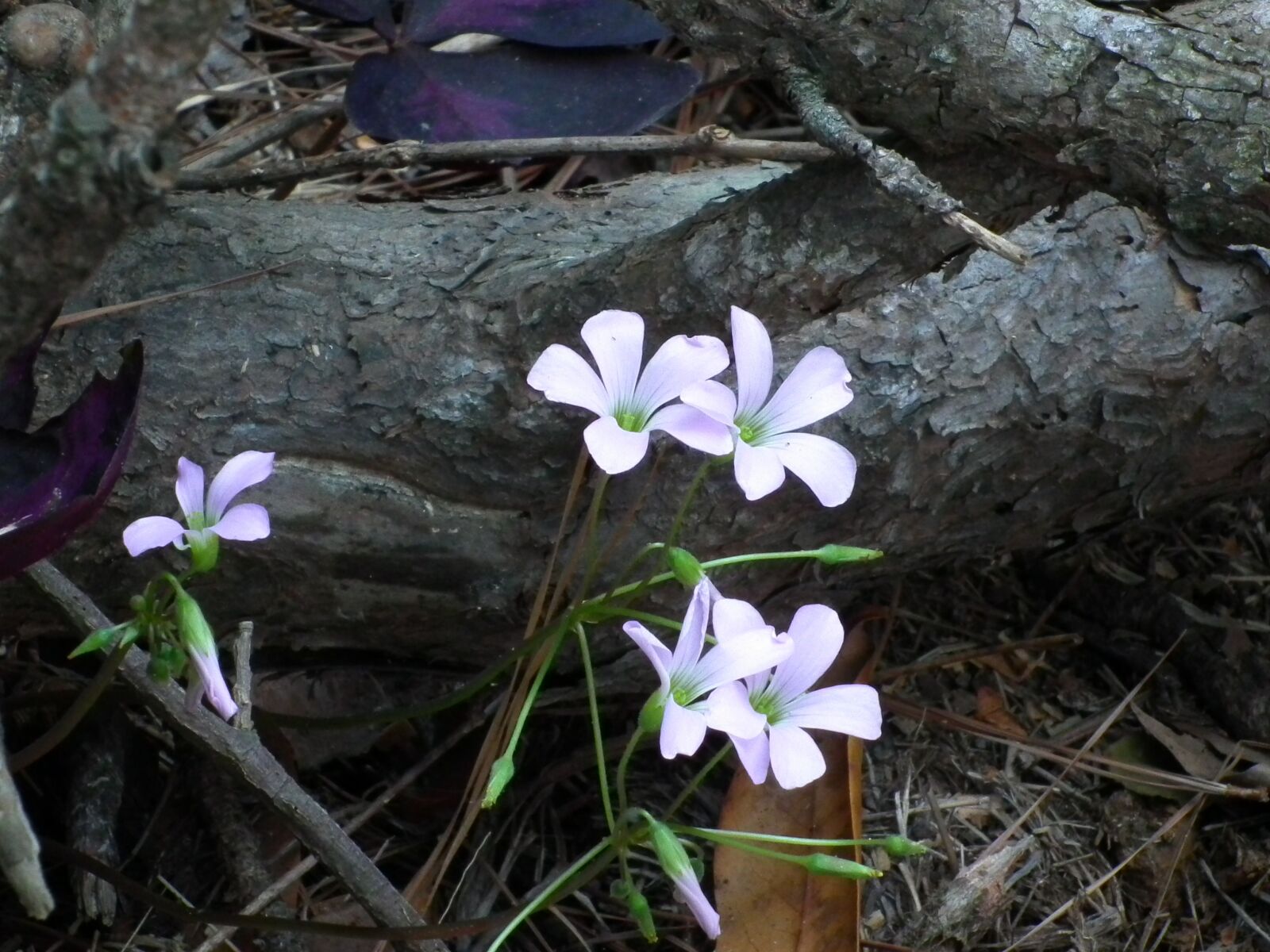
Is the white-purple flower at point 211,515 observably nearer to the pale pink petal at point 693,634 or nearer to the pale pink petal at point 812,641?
the pale pink petal at point 693,634

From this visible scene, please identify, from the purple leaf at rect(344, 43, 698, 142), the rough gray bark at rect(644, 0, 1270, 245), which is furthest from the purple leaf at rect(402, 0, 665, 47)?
the rough gray bark at rect(644, 0, 1270, 245)

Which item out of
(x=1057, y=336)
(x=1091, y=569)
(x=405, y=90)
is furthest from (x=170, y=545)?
(x=1091, y=569)

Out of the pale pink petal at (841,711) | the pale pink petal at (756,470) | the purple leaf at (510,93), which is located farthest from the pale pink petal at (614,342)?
the purple leaf at (510,93)

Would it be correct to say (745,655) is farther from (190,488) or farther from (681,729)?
(190,488)

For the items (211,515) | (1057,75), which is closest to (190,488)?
(211,515)

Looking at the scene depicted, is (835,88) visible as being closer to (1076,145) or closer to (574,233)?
(1076,145)

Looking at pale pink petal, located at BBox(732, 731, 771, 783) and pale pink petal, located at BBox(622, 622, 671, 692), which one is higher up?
pale pink petal, located at BBox(622, 622, 671, 692)

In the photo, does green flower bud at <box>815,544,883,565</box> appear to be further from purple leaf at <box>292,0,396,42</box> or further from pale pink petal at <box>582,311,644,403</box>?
purple leaf at <box>292,0,396,42</box>

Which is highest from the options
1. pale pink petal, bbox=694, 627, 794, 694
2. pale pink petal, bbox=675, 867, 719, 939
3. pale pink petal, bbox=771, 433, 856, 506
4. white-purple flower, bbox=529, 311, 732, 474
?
white-purple flower, bbox=529, 311, 732, 474
